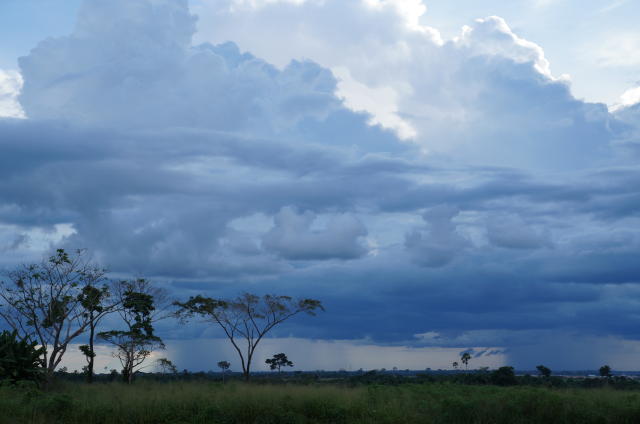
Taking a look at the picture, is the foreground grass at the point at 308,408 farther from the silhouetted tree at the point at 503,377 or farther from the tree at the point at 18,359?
the silhouetted tree at the point at 503,377

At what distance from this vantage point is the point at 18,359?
35.7 meters

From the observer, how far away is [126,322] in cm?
5178

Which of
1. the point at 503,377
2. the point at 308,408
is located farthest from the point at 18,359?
the point at 503,377

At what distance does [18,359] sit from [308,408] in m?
18.8

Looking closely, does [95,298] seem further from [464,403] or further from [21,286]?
[464,403]

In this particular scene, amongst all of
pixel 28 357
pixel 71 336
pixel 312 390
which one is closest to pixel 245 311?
pixel 71 336

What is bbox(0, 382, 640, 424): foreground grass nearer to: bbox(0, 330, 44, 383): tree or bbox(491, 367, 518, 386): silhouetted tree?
bbox(0, 330, 44, 383): tree

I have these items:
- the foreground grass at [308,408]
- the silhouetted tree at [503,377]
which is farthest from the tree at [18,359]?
the silhouetted tree at [503,377]

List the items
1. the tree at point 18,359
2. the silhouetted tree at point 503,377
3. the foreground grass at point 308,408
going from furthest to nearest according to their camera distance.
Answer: the silhouetted tree at point 503,377, the tree at point 18,359, the foreground grass at point 308,408

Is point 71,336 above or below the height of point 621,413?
above

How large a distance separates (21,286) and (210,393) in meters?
23.8

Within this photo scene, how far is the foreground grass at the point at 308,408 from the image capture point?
24.0 meters

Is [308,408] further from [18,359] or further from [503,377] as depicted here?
[503,377]

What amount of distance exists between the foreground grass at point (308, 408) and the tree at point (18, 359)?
9.35 meters
